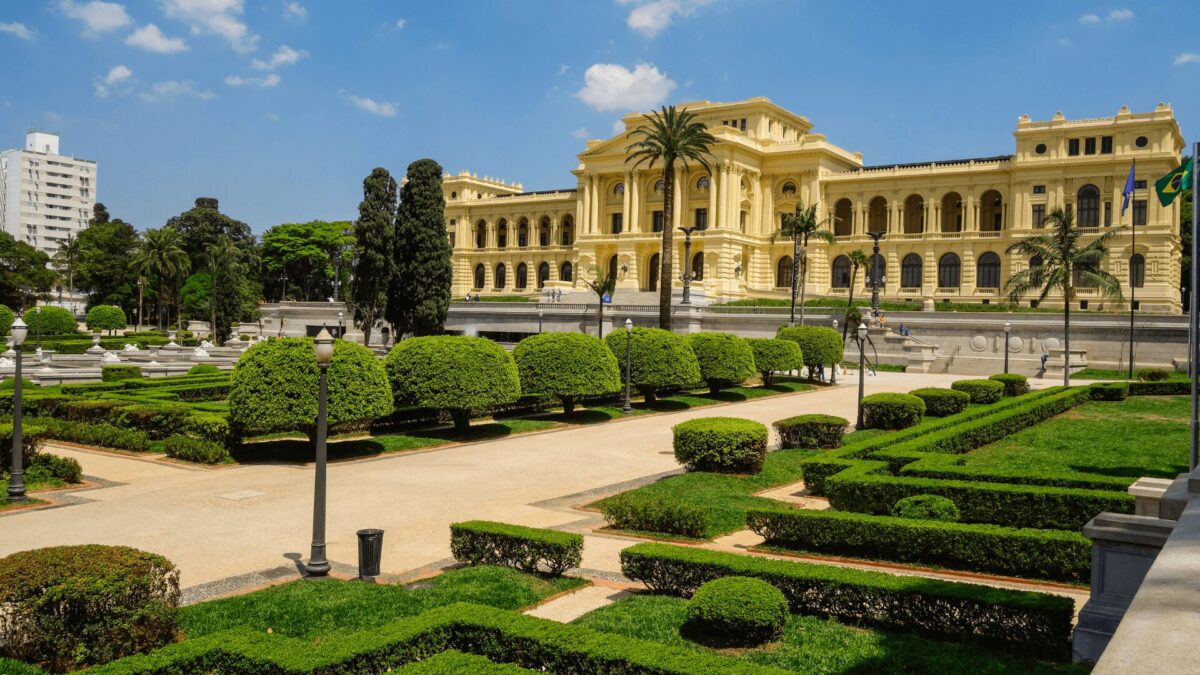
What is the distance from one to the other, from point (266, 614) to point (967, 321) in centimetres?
5340

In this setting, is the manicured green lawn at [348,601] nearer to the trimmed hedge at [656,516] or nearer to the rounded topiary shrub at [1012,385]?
the trimmed hedge at [656,516]

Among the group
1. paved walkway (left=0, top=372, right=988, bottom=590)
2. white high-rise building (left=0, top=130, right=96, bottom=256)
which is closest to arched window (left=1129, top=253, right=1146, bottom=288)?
paved walkway (left=0, top=372, right=988, bottom=590)

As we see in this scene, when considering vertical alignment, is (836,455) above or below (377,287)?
below

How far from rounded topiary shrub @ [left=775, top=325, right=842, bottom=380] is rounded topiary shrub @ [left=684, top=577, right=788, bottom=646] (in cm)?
3561

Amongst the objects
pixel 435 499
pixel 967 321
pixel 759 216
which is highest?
pixel 759 216

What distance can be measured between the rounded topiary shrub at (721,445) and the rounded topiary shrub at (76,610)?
43.9ft

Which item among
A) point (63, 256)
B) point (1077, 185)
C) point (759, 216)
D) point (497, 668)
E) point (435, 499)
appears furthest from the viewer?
point (63, 256)

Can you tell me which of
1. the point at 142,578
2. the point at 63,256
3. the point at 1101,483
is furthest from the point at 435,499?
the point at 63,256

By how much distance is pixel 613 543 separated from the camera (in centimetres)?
1480

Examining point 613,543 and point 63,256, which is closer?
point 613,543

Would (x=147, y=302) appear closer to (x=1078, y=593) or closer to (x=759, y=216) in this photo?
(x=759, y=216)

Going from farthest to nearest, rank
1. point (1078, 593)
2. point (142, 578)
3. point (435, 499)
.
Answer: point (435, 499)
point (1078, 593)
point (142, 578)

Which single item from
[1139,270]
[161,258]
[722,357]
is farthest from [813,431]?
[161,258]

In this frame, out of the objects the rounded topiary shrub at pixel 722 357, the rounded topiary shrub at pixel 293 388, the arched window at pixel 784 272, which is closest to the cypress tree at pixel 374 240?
the rounded topiary shrub at pixel 722 357
